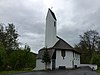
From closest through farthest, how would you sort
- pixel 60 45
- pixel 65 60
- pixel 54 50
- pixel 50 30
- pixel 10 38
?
pixel 54 50 → pixel 65 60 → pixel 60 45 → pixel 50 30 → pixel 10 38

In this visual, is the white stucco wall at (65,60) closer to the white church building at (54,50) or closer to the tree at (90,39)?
the white church building at (54,50)

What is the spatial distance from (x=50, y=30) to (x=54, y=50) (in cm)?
587

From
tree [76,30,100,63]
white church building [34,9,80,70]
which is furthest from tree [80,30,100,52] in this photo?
white church building [34,9,80,70]

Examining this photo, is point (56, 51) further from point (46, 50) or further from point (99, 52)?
point (99, 52)

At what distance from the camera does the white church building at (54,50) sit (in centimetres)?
5247

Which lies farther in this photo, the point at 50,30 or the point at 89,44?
the point at 89,44

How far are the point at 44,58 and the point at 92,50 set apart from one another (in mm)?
26195

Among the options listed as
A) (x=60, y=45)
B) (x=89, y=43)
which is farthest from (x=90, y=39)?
(x=60, y=45)

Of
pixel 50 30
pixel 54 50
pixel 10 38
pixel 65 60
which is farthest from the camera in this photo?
pixel 10 38

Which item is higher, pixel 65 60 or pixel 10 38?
pixel 10 38

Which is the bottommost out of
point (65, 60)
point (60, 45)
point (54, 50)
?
point (65, 60)

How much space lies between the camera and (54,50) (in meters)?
52.1

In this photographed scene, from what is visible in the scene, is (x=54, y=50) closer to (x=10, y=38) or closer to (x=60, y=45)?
(x=60, y=45)

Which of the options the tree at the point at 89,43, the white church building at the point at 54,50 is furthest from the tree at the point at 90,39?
the white church building at the point at 54,50
